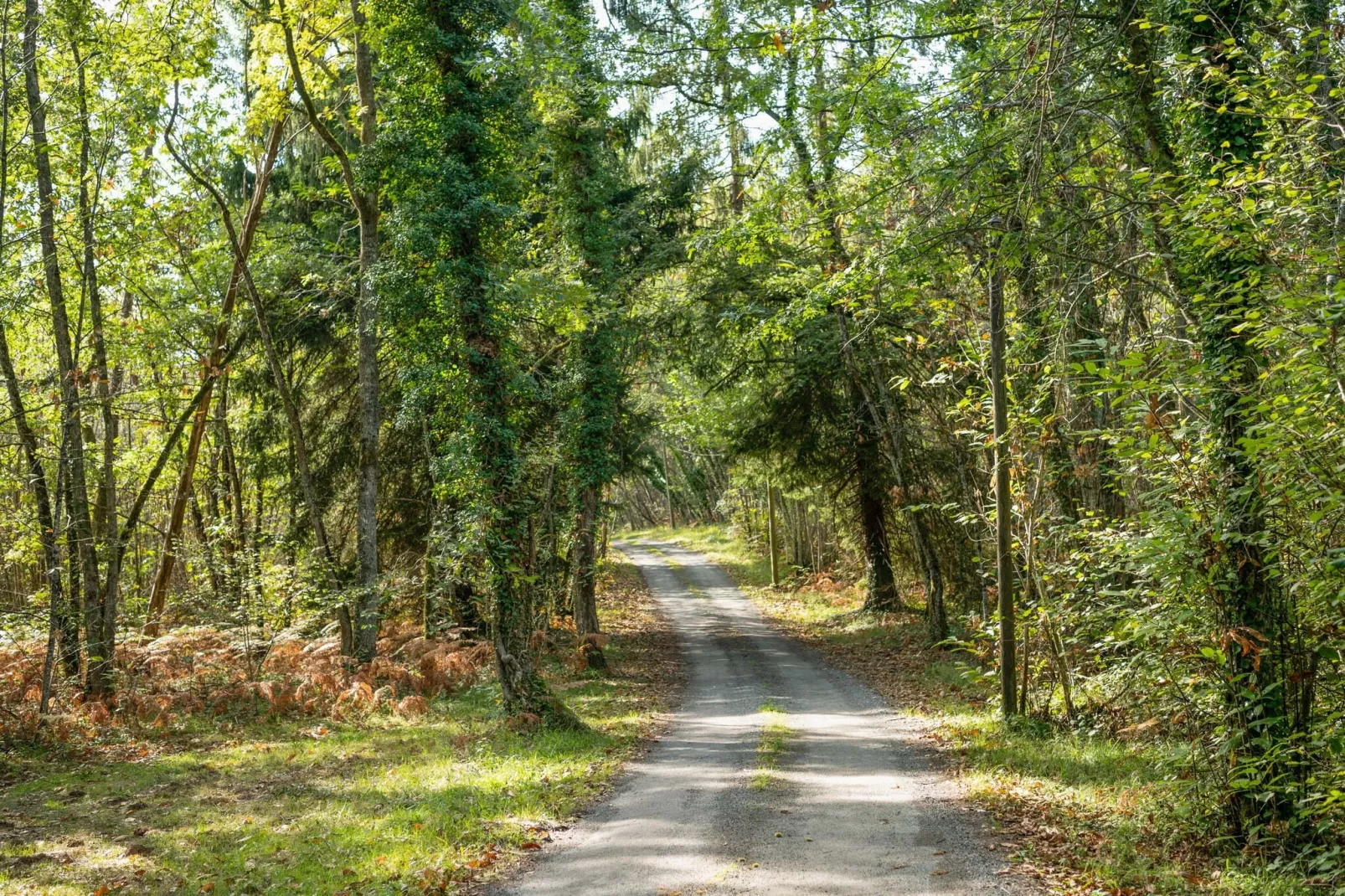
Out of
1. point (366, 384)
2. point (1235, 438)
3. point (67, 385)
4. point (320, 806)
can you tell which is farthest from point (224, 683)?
point (1235, 438)

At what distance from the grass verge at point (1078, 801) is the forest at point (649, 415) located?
2.2 inches

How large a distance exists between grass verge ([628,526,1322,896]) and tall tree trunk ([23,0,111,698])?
11.6m

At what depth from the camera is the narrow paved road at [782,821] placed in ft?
20.6

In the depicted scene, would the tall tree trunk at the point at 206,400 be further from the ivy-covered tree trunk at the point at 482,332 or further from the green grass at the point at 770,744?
the green grass at the point at 770,744

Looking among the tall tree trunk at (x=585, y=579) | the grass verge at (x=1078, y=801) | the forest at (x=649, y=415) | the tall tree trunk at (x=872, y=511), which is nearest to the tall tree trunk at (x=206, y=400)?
the forest at (x=649, y=415)

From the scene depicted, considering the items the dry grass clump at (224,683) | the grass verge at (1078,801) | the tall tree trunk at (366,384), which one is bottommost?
the grass verge at (1078,801)

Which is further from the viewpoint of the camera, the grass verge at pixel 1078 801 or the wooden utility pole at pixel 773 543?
the wooden utility pole at pixel 773 543

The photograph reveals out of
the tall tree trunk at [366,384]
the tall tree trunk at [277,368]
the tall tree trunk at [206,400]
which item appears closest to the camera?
the tall tree trunk at [277,368]

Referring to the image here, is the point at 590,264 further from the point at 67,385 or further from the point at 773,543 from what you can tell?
the point at 773,543

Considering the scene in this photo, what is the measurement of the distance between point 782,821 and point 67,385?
10753 mm

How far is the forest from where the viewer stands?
6.09 metres

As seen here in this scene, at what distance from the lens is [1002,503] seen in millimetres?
10328

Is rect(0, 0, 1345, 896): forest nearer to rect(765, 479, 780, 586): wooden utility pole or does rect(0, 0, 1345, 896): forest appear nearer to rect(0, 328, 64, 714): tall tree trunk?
rect(0, 328, 64, 714): tall tree trunk

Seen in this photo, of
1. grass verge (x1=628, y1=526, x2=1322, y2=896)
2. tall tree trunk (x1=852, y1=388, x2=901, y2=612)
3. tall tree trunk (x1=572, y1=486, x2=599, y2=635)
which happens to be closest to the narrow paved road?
grass verge (x1=628, y1=526, x2=1322, y2=896)
